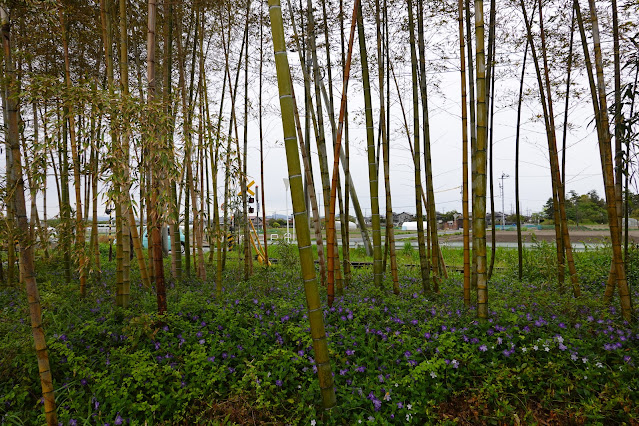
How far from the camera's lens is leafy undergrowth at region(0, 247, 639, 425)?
6.01ft

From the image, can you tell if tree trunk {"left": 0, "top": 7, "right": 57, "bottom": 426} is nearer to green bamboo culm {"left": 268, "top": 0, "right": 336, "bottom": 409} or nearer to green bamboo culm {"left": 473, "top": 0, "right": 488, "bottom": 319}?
green bamboo culm {"left": 268, "top": 0, "right": 336, "bottom": 409}

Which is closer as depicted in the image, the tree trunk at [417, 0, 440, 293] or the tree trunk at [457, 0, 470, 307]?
the tree trunk at [457, 0, 470, 307]

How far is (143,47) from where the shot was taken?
4.79 metres

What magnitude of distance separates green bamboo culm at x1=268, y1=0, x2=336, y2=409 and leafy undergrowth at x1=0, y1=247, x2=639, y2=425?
43 centimetres

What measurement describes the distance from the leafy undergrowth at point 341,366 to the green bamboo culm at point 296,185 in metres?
→ 0.43

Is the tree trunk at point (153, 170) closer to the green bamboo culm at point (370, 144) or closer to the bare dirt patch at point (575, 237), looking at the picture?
the green bamboo culm at point (370, 144)

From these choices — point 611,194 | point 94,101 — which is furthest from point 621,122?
point 94,101

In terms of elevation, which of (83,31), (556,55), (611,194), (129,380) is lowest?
(129,380)

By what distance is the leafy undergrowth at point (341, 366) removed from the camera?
183cm

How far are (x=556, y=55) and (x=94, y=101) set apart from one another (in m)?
3.92

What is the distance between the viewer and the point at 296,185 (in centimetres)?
149

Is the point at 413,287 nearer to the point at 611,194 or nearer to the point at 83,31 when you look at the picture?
the point at 611,194

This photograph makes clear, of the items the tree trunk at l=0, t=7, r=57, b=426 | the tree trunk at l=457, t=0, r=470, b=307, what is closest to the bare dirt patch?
the tree trunk at l=457, t=0, r=470, b=307

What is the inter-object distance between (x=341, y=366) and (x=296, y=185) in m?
1.20
